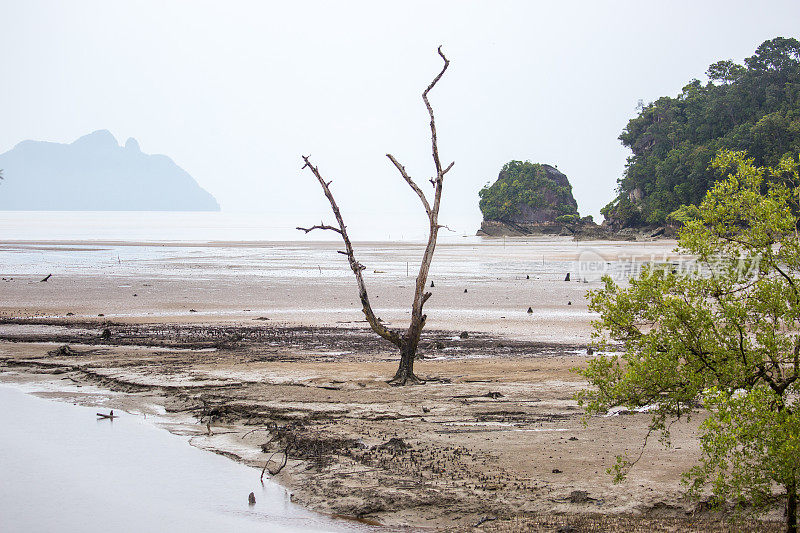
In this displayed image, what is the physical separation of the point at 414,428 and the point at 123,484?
4284 millimetres

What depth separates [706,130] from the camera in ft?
326

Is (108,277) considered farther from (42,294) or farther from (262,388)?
(262,388)

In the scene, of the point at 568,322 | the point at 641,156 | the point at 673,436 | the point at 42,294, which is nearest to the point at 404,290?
the point at 568,322

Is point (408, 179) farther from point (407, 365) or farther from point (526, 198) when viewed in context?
point (526, 198)

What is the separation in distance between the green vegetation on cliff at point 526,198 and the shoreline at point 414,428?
113m

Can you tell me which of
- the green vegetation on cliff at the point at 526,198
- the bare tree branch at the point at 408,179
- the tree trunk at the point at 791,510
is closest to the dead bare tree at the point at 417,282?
the bare tree branch at the point at 408,179

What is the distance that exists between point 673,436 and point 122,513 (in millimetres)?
7697

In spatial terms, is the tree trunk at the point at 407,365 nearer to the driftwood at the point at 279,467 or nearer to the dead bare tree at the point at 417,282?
the dead bare tree at the point at 417,282

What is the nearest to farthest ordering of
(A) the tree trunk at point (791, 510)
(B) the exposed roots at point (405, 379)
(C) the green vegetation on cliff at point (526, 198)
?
(A) the tree trunk at point (791, 510)
(B) the exposed roots at point (405, 379)
(C) the green vegetation on cliff at point (526, 198)

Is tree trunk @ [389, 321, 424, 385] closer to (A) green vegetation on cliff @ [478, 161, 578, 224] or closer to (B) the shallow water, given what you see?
(B) the shallow water

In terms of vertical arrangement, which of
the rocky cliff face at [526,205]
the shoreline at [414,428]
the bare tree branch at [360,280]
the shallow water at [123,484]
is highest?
the rocky cliff face at [526,205]

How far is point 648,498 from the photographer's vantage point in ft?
28.6

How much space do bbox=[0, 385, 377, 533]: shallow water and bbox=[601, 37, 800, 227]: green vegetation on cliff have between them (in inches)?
3213

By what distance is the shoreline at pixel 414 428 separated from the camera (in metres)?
8.62
